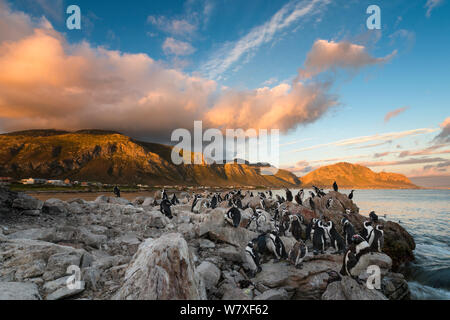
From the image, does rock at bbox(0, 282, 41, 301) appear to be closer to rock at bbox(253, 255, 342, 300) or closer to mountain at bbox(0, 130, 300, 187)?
rock at bbox(253, 255, 342, 300)

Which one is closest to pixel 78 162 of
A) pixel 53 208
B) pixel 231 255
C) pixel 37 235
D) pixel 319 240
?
pixel 53 208

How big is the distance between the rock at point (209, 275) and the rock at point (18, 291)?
12.1 ft

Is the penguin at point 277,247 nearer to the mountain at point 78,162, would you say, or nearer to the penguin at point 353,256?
the penguin at point 353,256

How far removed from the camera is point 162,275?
3.96m

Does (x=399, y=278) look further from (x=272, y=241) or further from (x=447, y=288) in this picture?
(x=447, y=288)

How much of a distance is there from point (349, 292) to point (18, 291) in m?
7.97

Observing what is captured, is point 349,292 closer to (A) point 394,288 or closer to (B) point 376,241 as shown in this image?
(A) point 394,288

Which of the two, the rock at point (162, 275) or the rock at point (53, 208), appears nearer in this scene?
the rock at point (162, 275)

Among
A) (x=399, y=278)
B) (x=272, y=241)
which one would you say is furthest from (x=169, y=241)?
(x=399, y=278)

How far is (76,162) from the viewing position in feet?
551

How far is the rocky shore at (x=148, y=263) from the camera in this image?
162 inches

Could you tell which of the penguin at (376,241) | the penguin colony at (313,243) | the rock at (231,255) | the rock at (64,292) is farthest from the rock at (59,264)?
the penguin at (376,241)

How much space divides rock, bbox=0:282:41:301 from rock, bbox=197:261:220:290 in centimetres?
369
